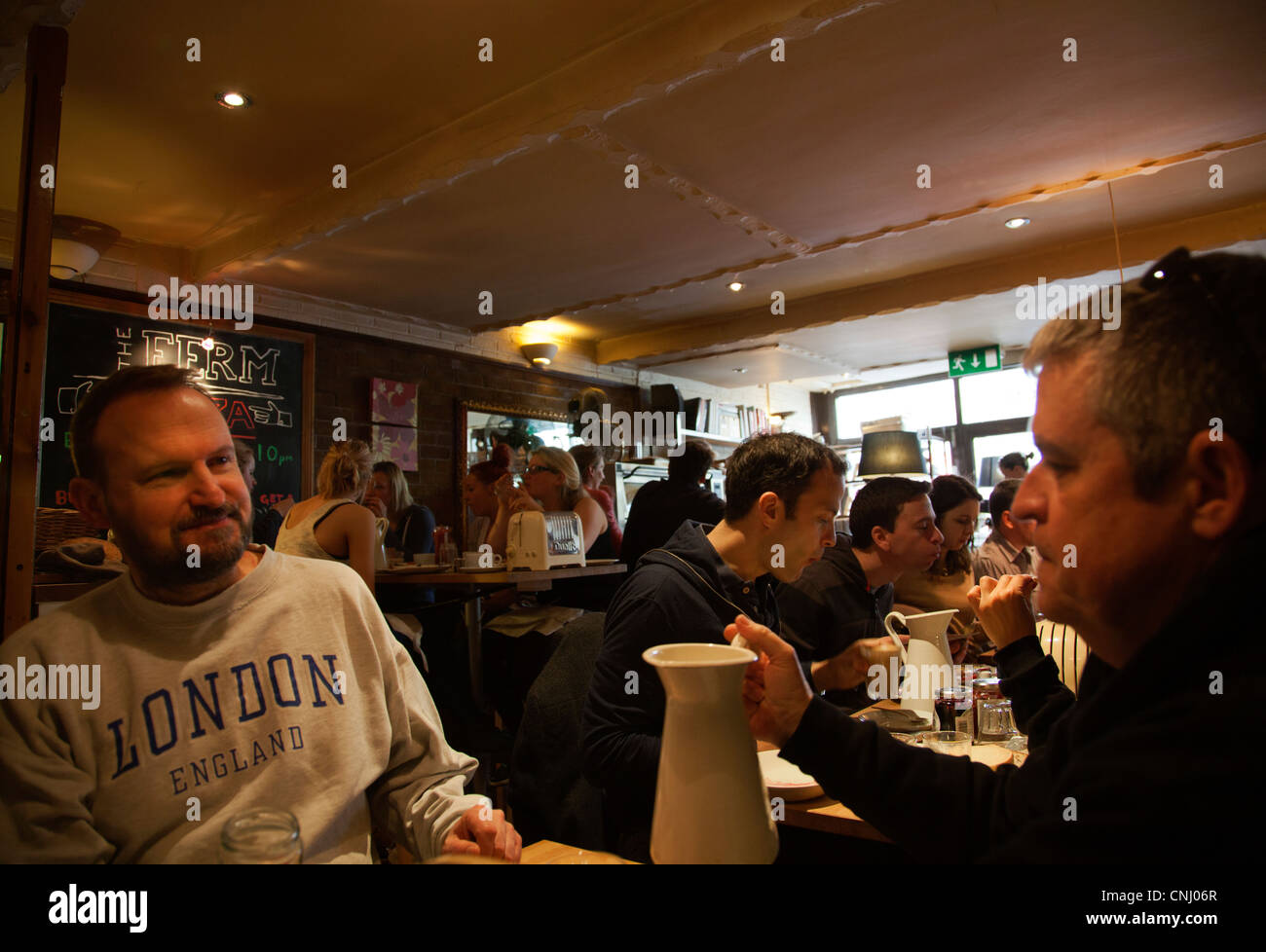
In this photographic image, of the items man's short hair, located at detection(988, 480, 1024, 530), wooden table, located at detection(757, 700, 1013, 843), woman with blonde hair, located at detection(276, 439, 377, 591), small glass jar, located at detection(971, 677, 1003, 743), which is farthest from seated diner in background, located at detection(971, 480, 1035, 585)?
woman with blonde hair, located at detection(276, 439, 377, 591)

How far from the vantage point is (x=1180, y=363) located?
2.18 feet

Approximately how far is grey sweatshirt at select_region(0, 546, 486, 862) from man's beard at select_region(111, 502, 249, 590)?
40 millimetres

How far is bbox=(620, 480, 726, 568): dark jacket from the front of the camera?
12.5 feet

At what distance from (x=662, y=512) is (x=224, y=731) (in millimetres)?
2793

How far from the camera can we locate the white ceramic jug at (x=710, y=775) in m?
0.81

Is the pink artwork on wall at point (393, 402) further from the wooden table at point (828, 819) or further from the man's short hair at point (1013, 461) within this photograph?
the man's short hair at point (1013, 461)

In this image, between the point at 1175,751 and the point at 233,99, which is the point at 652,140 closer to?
the point at 233,99

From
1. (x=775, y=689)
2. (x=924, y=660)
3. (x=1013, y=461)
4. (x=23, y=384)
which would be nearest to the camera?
(x=775, y=689)

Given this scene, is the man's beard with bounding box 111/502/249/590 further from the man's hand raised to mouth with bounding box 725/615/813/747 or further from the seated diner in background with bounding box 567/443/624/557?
the seated diner in background with bounding box 567/443/624/557

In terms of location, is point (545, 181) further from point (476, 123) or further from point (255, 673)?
point (255, 673)

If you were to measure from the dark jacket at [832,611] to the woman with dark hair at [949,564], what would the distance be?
74cm

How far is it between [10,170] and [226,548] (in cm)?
366

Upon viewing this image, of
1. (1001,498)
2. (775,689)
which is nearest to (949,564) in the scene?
(1001,498)
